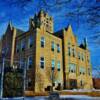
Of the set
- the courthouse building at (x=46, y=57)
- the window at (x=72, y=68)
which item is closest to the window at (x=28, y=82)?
the courthouse building at (x=46, y=57)

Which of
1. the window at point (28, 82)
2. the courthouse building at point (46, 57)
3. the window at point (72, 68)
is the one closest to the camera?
the window at point (28, 82)

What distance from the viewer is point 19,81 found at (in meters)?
26.4

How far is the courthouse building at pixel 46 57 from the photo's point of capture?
33875 mm

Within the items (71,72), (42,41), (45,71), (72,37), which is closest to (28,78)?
(45,71)

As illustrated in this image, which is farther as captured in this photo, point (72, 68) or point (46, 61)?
point (72, 68)

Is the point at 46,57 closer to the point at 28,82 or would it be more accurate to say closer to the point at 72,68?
the point at 28,82

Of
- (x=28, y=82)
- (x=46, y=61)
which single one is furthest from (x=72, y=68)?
(x=28, y=82)

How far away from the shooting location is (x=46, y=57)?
117ft

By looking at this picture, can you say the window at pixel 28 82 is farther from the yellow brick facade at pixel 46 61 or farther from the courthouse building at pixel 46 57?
the yellow brick facade at pixel 46 61

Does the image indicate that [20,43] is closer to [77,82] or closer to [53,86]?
[53,86]

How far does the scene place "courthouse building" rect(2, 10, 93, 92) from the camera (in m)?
33.9

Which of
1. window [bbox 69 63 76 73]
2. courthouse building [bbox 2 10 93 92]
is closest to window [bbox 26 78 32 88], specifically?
courthouse building [bbox 2 10 93 92]

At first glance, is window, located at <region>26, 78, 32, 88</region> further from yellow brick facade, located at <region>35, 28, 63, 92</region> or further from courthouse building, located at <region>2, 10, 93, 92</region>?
yellow brick facade, located at <region>35, 28, 63, 92</region>

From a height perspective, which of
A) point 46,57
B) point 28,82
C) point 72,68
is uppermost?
point 46,57
